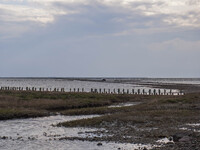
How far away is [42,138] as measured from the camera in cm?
2136

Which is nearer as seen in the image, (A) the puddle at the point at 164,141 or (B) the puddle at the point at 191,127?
(A) the puddle at the point at 164,141

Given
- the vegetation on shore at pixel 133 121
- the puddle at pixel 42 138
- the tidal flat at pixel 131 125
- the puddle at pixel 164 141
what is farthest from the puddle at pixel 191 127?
the puddle at pixel 42 138

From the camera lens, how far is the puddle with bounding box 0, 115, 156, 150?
730 inches

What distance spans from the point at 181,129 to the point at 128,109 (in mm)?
13956

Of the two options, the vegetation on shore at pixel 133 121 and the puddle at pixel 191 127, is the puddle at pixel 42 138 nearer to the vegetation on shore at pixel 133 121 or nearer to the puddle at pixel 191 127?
the vegetation on shore at pixel 133 121

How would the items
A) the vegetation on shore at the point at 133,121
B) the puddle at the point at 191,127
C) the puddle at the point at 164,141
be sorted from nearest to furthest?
the puddle at the point at 164,141 < the vegetation on shore at the point at 133,121 < the puddle at the point at 191,127

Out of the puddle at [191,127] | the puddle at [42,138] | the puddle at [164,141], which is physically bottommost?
the puddle at [42,138]

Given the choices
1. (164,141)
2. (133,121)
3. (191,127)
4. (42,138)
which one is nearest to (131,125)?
(133,121)

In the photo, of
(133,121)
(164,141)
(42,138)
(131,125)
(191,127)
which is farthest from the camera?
(133,121)

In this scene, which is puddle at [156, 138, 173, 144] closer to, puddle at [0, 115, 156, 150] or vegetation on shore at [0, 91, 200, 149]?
vegetation on shore at [0, 91, 200, 149]

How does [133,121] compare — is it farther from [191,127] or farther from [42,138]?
[42,138]

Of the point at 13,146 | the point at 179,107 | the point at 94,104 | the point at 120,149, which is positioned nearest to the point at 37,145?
the point at 13,146

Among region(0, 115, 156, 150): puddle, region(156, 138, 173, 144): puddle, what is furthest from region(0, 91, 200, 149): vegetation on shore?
region(0, 115, 156, 150): puddle

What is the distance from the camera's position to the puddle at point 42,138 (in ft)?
60.8
